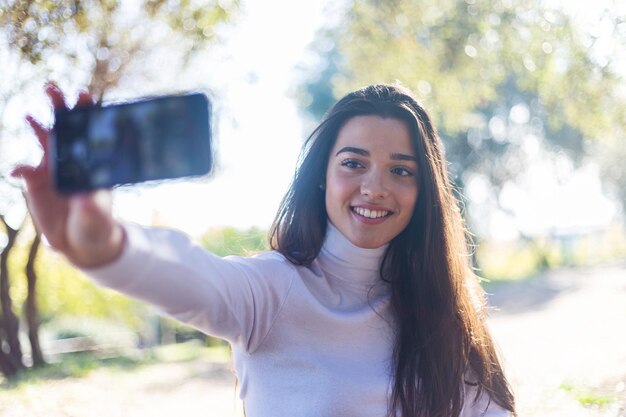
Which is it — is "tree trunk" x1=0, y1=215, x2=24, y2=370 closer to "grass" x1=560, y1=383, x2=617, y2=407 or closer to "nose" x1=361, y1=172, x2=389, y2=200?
"grass" x1=560, y1=383, x2=617, y2=407

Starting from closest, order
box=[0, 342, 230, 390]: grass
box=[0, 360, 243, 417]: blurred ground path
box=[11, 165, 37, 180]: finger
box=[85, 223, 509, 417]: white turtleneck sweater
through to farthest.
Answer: box=[11, 165, 37, 180]: finger → box=[85, 223, 509, 417]: white turtleneck sweater → box=[0, 360, 243, 417]: blurred ground path → box=[0, 342, 230, 390]: grass

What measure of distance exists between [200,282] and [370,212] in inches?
27.1

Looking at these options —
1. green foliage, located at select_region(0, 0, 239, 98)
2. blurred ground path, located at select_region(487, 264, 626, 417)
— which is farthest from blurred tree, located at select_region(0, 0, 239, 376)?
blurred ground path, located at select_region(487, 264, 626, 417)

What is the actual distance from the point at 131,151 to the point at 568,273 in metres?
15.6

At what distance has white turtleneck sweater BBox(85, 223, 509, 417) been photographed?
1231mm

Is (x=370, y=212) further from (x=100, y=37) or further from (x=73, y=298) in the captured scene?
(x=73, y=298)

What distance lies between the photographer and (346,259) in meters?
1.87

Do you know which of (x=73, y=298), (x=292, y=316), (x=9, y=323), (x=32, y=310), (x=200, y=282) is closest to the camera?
(x=200, y=282)

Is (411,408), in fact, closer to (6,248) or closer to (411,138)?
(411,138)

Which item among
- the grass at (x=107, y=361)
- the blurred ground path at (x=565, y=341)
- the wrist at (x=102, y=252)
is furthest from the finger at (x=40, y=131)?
the grass at (x=107, y=361)

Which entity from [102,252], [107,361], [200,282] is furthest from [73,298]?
[102,252]

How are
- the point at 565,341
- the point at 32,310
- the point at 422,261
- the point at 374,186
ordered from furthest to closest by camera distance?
the point at 565,341 → the point at 32,310 → the point at 422,261 → the point at 374,186

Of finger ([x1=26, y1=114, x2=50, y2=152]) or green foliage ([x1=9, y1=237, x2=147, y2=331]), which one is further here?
green foliage ([x1=9, y1=237, x2=147, y2=331])

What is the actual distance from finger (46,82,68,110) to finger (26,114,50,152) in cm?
4
